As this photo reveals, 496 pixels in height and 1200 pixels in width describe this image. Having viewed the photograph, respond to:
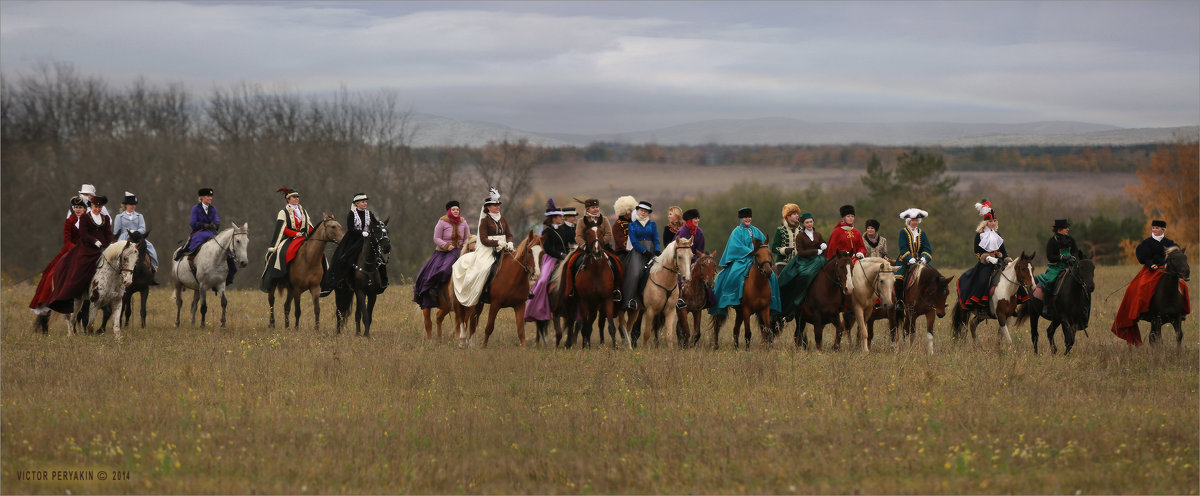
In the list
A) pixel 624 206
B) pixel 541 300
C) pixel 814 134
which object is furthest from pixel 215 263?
pixel 814 134

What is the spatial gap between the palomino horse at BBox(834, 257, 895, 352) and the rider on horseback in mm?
2192

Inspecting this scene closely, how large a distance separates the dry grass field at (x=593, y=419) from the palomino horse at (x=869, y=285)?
0.85 metres

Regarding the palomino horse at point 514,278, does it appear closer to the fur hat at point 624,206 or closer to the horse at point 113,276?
the fur hat at point 624,206

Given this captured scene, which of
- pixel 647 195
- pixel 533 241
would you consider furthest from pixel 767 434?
pixel 647 195

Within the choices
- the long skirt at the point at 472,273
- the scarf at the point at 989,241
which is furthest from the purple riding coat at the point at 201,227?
the scarf at the point at 989,241

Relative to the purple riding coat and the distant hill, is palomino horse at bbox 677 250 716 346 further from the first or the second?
the distant hill

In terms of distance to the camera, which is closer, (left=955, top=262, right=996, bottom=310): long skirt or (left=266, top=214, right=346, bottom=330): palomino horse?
(left=955, top=262, right=996, bottom=310): long skirt

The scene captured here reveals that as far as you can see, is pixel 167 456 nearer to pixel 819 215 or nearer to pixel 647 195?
pixel 819 215

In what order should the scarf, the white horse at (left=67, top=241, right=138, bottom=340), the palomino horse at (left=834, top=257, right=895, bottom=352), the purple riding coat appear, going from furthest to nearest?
A: the purple riding coat
the scarf
the white horse at (left=67, top=241, right=138, bottom=340)
the palomino horse at (left=834, top=257, right=895, bottom=352)

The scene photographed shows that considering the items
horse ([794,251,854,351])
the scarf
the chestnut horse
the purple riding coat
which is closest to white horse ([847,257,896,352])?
horse ([794,251,854,351])

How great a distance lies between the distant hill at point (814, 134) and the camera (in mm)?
84562

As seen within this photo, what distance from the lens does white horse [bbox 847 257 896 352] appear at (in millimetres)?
16688

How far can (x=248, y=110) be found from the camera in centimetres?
7669

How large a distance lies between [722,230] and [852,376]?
61679 mm
